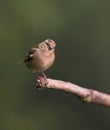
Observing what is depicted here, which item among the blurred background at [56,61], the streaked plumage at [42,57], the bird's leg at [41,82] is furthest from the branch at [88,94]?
the blurred background at [56,61]

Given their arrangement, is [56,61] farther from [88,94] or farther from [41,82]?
[88,94]

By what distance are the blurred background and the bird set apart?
17.7 m

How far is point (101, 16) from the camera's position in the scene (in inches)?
1366

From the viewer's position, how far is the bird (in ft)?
26.4

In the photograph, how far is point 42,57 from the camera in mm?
8180

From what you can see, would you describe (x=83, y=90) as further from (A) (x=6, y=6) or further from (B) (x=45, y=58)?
(A) (x=6, y=6)

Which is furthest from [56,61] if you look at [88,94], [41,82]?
[88,94]

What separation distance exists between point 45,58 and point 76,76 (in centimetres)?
2220

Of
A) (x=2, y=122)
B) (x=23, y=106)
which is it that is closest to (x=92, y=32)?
(x=23, y=106)

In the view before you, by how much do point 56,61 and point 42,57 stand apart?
21868 mm

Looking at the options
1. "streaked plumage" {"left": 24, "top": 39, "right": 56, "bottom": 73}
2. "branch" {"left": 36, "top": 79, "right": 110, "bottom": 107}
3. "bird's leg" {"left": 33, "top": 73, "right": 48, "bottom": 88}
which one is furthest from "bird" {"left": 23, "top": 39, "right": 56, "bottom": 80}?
"branch" {"left": 36, "top": 79, "right": 110, "bottom": 107}

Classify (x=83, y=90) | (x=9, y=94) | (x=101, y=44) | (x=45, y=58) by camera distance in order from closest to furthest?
(x=83, y=90) → (x=45, y=58) → (x=9, y=94) → (x=101, y=44)

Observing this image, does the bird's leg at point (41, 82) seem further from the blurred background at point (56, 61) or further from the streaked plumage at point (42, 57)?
the blurred background at point (56, 61)

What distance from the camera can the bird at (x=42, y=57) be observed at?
805cm
